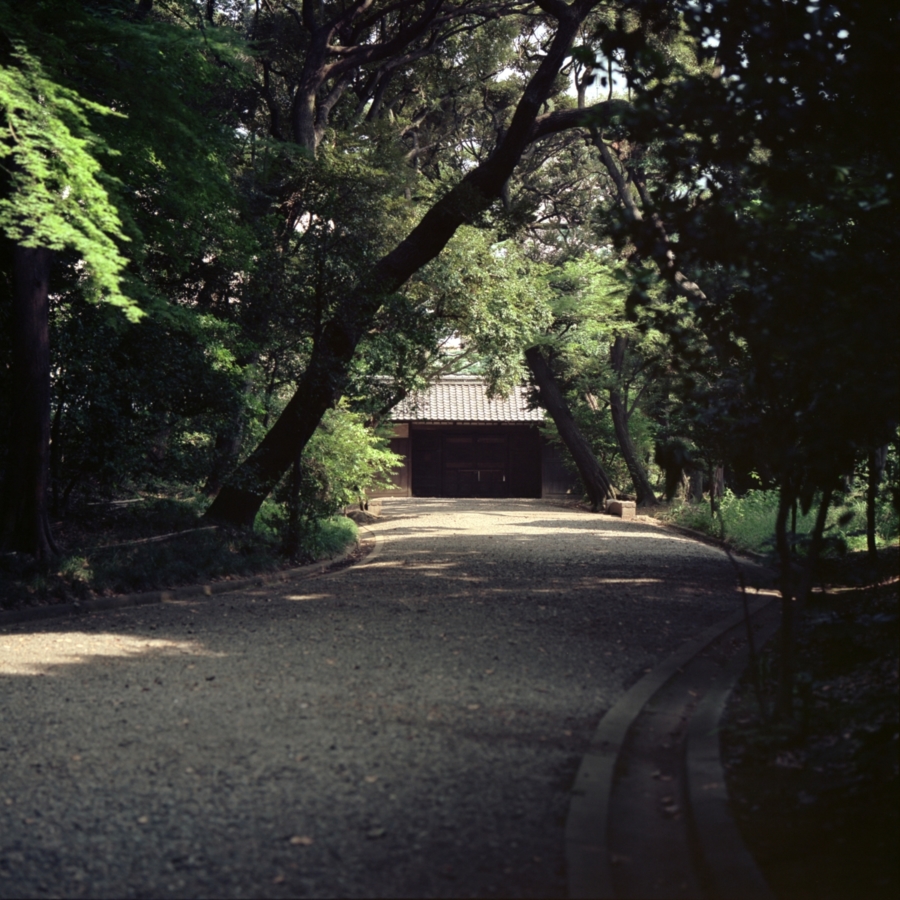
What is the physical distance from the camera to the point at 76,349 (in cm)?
1381

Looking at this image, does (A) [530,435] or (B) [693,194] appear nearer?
(B) [693,194]

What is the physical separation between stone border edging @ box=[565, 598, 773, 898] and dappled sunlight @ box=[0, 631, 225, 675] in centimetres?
351

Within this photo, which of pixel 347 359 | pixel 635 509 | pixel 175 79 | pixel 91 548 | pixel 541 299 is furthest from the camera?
pixel 635 509

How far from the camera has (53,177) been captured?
9.92 meters

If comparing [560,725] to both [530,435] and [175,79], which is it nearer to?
[175,79]

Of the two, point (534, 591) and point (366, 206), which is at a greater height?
point (366, 206)

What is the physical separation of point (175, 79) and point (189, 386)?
428 centimetres

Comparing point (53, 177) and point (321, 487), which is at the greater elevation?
point (53, 177)

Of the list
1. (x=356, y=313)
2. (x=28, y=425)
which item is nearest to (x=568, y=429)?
(x=356, y=313)

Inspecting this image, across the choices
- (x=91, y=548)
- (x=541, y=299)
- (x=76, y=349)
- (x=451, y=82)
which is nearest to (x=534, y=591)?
(x=91, y=548)

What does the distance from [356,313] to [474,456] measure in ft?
90.8

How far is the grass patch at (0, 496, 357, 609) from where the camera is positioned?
1144 cm

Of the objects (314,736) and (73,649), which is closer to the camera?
(314,736)

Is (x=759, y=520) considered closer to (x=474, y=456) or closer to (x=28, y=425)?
(x=28, y=425)
